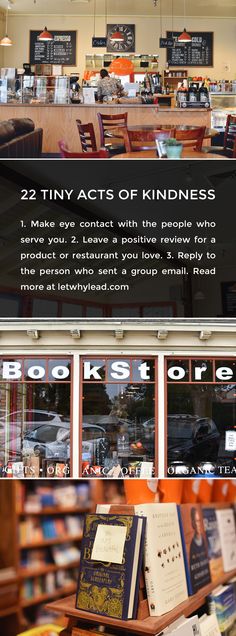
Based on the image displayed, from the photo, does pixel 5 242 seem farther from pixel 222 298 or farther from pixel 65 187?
pixel 222 298

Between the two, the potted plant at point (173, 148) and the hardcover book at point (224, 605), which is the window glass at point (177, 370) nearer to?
the potted plant at point (173, 148)

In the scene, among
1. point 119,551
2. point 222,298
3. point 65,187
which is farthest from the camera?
point 222,298

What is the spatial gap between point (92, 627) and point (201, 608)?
195mm

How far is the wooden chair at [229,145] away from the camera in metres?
6.05

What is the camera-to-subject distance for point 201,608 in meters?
1.43

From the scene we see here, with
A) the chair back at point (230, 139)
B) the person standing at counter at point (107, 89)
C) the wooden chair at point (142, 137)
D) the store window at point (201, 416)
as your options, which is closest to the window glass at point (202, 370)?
the store window at point (201, 416)

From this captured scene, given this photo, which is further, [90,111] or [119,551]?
[90,111]

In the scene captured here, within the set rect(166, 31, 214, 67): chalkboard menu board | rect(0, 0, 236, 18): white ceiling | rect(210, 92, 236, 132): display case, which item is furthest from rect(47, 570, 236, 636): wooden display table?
rect(166, 31, 214, 67): chalkboard menu board

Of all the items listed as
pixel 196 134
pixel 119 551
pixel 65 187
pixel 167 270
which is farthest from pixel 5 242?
pixel 119 551

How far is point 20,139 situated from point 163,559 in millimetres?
5751

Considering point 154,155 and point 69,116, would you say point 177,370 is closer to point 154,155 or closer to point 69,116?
point 69,116

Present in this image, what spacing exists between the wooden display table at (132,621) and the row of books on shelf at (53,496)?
17 centimetres

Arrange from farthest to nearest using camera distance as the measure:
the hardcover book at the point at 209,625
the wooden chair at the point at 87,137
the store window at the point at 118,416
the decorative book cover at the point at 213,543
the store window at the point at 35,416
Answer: the store window at the point at 118,416
the store window at the point at 35,416
the wooden chair at the point at 87,137
the hardcover book at the point at 209,625
the decorative book cover at the point at 213,543

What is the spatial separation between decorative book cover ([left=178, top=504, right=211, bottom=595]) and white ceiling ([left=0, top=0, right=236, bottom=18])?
544 inches
